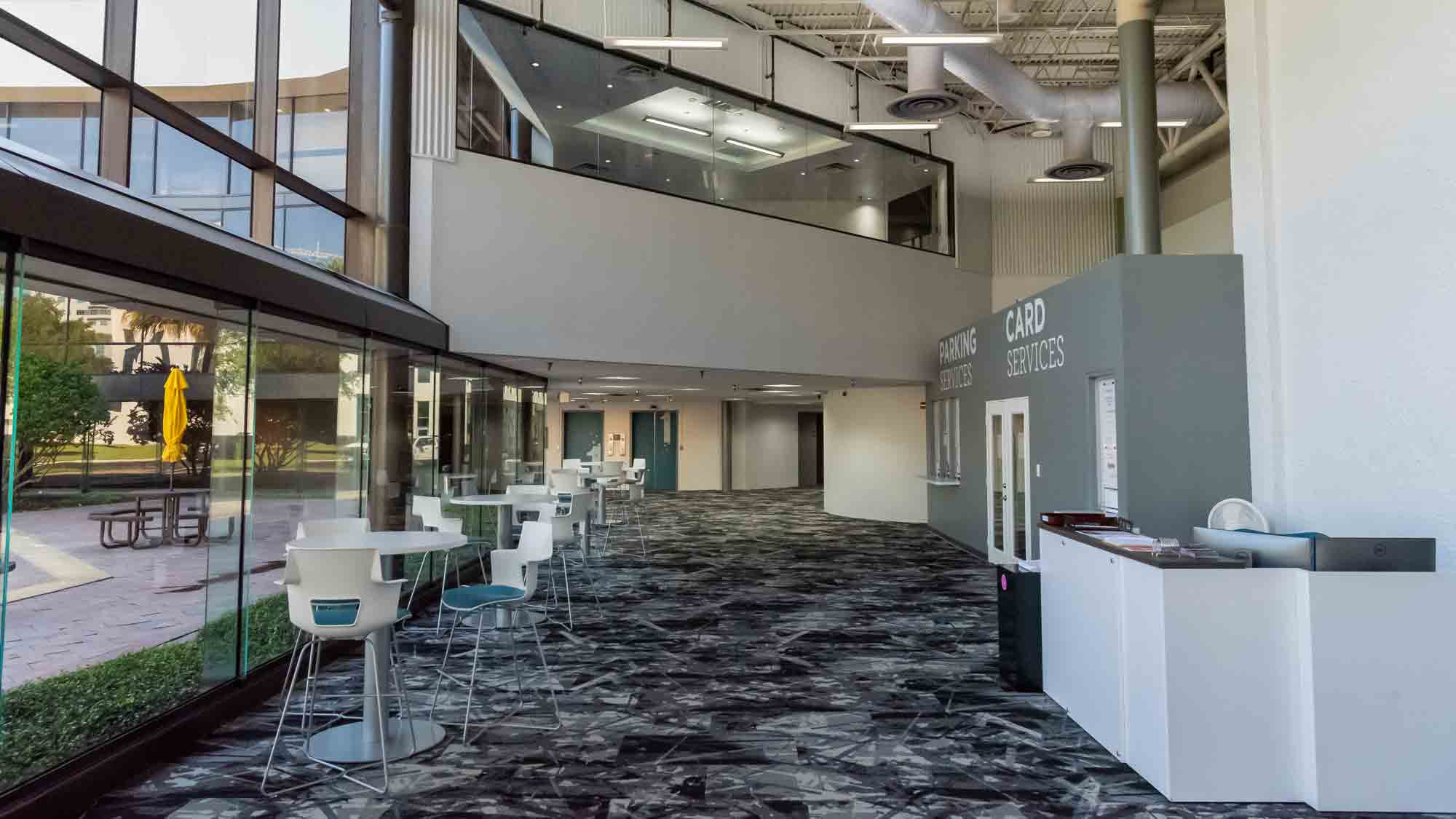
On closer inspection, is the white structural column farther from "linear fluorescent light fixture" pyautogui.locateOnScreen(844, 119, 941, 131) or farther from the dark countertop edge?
the dark countertop edge

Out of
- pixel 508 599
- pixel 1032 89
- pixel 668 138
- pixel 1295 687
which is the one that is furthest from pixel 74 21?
pixel 1032 89

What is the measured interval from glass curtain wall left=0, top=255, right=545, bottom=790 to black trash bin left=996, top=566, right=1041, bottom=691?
179 inches

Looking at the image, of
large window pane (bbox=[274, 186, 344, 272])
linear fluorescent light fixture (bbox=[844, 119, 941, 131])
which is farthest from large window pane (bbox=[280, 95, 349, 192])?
linear fluorescent light fixture (bbox=[844, 119, 941, 131])

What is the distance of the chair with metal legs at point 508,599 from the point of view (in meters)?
4.34

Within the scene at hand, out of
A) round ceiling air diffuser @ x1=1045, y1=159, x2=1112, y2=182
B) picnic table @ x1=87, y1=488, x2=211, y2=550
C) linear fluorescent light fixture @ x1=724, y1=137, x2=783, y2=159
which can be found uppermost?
linear fluorescent light fixture @ x1=724, y1=137, x2=783, y2=159

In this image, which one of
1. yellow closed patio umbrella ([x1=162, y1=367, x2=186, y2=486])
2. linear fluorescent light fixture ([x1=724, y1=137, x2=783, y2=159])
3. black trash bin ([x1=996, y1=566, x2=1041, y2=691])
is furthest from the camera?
linear fluorescent light fixture ([x1=724, y1=137, x2=783, y2=159])

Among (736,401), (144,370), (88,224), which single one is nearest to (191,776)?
(144,370)

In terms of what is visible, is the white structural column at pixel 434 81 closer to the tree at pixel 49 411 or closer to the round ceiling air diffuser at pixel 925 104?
the round ceiling air diffuser at pixel 925 104

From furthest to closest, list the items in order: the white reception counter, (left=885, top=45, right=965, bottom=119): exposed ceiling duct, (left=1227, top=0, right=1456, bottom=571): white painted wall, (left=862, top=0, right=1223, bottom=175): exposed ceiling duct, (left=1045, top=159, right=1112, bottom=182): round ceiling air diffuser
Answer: (left=1045, top=159, right=1112, bottom=182): round ceiling air diffuser, (left=885, top=45, right=965, bottom=119): exposed ceiling duct, (left=862, top=0, right=1223, bottom=175): exposed ceiling duct, (left=1227, top=0, right=1456, bottom=571): white painted wall, the white reception counter

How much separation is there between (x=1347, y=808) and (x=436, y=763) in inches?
157

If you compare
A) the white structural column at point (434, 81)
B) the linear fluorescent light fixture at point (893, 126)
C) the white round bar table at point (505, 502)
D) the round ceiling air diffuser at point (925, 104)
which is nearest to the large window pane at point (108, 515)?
the white round bar table at point (505, 502)

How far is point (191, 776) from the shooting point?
367cm

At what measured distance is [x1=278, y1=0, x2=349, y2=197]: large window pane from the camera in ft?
22.6

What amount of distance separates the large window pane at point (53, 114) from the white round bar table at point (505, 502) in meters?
3.55
